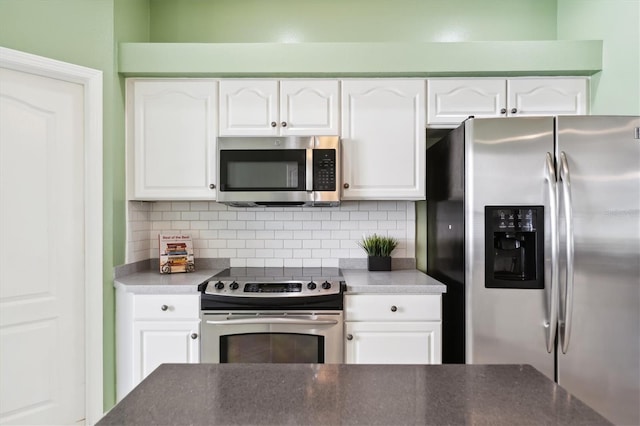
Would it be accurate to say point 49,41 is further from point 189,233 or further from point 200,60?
point 189,233

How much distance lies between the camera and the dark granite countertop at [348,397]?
27.9 inches

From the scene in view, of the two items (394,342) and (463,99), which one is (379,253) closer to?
(394,342)

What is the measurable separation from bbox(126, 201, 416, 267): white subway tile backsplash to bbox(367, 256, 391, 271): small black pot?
0.59 feet

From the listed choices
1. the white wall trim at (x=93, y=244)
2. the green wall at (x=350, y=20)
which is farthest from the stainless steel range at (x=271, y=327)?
the green wall at (x=350, y=20)

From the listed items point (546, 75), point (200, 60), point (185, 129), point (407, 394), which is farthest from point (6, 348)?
point (546, 75)

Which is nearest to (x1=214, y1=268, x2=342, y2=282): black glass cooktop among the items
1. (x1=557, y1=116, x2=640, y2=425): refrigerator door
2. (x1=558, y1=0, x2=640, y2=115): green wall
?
(x1=557, y1=116, x2=640, y2=425): refrigerator door

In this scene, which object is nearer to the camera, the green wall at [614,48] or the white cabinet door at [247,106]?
the green wall at [614,48]

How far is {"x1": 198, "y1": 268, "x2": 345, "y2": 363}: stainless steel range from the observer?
214cm

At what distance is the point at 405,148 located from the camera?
2.47m

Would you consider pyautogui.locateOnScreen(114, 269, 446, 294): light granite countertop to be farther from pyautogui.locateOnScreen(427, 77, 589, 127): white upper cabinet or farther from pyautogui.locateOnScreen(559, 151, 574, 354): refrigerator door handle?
pyautogui.locateOnScreen(427, 77, 589, 127): white upper cabinet

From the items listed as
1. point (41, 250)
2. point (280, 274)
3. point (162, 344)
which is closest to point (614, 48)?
point (280, 274)

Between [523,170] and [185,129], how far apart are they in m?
1.99

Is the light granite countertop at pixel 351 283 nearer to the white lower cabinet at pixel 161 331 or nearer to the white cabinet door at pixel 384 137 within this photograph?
the white lower cabinet at pixel 161 331

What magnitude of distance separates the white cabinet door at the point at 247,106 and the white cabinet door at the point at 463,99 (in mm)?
1012
